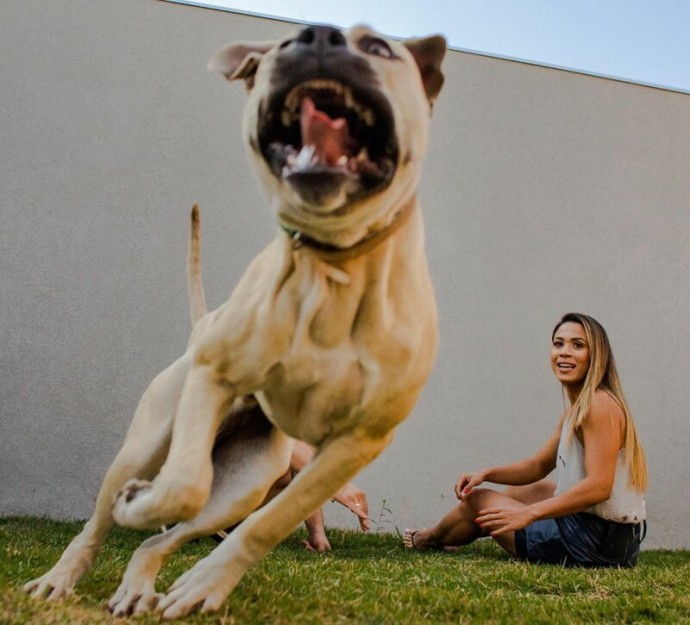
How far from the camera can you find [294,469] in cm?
477

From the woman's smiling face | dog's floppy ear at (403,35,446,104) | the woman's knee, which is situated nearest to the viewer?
dog's floppy ear at (403,35,446,104)

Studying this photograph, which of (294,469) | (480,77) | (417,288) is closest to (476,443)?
(294,469)

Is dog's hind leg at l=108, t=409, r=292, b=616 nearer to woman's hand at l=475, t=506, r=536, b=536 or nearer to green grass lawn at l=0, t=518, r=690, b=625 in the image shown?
green grass lawn at l=0, t=518, r=690, b=625

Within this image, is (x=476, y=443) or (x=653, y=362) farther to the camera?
(x=653, y=362)

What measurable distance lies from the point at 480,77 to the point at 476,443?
11.9ft

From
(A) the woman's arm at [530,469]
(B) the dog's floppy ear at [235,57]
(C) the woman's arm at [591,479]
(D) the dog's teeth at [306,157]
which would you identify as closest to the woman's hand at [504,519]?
(C) the woman's arm at [591,479]

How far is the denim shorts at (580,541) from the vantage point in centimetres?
448

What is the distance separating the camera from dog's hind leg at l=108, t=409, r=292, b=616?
8.33 feet

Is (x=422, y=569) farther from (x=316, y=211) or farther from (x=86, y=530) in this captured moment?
(x=316, y=211)

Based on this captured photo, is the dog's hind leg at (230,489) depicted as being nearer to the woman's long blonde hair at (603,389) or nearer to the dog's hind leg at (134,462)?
the dog's hind leg at (134,462)

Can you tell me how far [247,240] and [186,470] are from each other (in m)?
5.29

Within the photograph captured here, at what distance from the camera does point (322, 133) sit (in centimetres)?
186

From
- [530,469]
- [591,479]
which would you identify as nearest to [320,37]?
[591,479]

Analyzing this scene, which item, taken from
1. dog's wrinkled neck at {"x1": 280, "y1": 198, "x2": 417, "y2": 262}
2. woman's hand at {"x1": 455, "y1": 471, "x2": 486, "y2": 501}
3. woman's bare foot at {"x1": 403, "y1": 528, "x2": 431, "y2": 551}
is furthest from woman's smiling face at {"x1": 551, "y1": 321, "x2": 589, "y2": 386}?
dog's wrinkled neck at {"x1": 280, "y1": 198, "x2": 417, "y2": 262}
